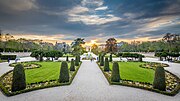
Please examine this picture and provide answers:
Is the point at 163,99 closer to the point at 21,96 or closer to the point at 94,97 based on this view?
the point at 94,97

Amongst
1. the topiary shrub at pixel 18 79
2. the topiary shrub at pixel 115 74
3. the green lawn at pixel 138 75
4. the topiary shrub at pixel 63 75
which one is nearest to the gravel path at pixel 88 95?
the topiary shrub at pixel 18 79

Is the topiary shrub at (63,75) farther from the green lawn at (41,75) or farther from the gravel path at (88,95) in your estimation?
the green lawn at (41,75)

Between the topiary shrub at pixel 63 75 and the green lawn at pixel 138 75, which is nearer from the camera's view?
the topiary shrub at pixel 63 75

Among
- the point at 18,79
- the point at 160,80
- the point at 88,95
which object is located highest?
the point at 18,79

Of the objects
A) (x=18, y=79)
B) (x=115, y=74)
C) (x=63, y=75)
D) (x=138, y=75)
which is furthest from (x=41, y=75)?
(x=138, y=75)

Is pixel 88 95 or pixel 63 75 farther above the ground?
pixel 63 75

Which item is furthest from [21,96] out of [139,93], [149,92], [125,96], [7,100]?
[149,92]

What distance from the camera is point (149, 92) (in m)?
11.4

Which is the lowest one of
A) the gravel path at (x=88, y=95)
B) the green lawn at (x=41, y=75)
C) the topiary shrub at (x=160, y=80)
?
the gravel path at (x=88, y=95)

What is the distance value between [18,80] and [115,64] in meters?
8.35

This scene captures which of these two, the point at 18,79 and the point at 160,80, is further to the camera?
the point at 160,80

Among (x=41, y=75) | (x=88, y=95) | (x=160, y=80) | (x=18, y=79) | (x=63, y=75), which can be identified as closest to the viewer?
(x=88, y=95)

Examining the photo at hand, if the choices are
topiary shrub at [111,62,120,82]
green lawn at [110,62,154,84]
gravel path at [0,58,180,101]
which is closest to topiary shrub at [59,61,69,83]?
gravel path at [0,58,180,101]

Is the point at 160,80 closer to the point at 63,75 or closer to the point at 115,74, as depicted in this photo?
the point at 115,74
